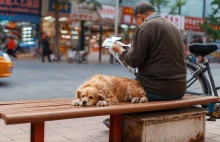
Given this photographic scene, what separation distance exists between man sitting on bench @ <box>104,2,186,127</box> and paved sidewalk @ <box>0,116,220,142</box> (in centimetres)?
115

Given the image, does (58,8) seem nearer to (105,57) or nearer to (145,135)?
(105,57)

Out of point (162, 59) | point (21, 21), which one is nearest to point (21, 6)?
point (21, 21)

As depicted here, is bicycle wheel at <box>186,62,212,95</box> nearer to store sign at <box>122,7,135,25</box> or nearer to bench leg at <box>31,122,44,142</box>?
bench leg at <box>31,122,44,142</box>

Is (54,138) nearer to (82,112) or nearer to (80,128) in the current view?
(80,128)

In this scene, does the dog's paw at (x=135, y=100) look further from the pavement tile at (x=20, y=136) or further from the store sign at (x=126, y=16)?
the store sign at (x=126, y=16)

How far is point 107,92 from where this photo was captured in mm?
3717

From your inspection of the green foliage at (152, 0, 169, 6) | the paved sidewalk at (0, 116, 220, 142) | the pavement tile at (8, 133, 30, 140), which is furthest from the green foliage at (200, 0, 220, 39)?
the pavement tile at (8, 133, 30, 140)

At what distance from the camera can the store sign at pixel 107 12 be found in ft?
86.0

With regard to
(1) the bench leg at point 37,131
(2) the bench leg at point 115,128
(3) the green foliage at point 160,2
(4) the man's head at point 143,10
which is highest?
(3) the green foliage at point 160,2

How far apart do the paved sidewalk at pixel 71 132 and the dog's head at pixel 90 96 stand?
4.01 feet

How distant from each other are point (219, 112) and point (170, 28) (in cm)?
190

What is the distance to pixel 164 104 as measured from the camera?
12.4 ft

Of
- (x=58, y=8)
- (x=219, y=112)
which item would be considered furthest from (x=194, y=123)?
(x=58, y=8)

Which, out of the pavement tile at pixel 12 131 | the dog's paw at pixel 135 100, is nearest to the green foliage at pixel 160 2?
the pavement tile at pixel 12 131
